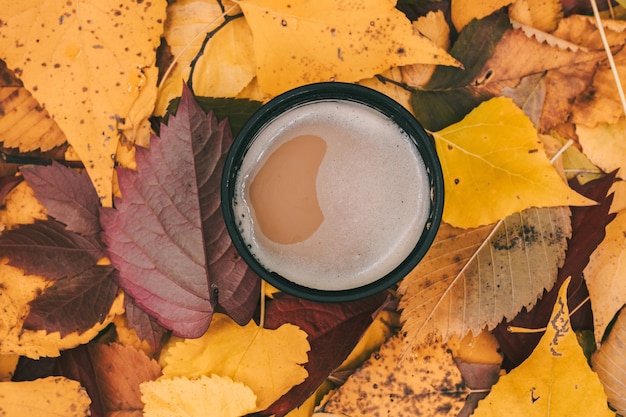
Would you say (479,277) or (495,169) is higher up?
(495,169)

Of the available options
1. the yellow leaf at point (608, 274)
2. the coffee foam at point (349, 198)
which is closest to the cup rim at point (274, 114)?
the coffee foam at point (349, 198)

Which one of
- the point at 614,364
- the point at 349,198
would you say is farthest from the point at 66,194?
the point at 614,364

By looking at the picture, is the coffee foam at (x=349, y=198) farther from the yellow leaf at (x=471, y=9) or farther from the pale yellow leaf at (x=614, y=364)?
the pale yellow leaf at (x=614, y=364)

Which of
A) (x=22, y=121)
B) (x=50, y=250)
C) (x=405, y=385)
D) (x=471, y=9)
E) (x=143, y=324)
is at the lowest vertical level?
(x=405, y=385)

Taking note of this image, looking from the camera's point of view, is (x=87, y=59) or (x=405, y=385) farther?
(x=405, y=385)

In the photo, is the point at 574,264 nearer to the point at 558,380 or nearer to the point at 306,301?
the point at 558,380

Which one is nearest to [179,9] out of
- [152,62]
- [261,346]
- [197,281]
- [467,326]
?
[152,62]

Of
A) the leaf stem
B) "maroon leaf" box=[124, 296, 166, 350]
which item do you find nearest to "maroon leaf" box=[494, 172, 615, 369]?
the leaf stem
